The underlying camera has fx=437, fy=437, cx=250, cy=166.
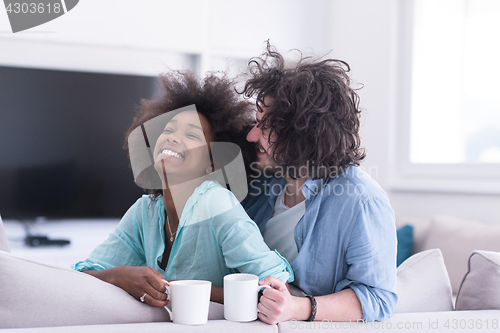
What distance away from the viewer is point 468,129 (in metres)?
2.53

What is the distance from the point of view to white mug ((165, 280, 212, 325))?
750 mm

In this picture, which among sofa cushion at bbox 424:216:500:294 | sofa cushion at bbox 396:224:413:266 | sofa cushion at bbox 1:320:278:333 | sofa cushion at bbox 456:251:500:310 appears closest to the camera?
sofa cushion at bbox 1:320:278:333

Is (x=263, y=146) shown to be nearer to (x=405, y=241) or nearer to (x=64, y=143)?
(x=405, y=241)

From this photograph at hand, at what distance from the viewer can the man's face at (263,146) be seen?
114 centimetres

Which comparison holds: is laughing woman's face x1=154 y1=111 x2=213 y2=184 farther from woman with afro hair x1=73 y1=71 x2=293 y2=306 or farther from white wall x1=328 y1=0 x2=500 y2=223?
white wall x1=328 y1=0 x2=500 y2=223

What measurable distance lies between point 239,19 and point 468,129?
5.39 feet

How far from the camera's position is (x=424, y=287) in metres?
1.01

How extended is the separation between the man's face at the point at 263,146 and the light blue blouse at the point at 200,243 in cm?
19

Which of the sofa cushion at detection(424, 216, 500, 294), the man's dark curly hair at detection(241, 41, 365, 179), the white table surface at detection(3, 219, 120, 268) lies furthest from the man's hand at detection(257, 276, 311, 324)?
the white table surface at detection(3, 219, 120, 268)

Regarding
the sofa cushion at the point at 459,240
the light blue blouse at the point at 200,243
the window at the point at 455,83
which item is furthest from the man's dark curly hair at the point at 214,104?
the window at the point at 455,83

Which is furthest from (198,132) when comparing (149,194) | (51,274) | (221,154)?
(51,274)

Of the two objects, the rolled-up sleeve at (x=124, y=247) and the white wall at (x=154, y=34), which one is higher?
the white wall at (x=154, y=34)

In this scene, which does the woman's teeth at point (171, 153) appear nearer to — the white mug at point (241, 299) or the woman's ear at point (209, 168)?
the woman's ear at point (209, 168)

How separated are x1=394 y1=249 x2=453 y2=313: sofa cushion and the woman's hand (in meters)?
0.53
